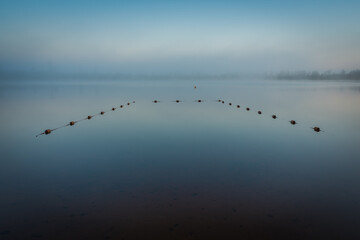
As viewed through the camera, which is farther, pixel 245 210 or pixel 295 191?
pixel 295 191

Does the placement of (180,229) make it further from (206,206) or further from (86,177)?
(86,177)

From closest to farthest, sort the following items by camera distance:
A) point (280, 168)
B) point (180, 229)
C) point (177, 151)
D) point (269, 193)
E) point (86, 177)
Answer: point (180, 229) < point (269, 193) < point (86, 177) < point (280, 168) < point (177, 151)

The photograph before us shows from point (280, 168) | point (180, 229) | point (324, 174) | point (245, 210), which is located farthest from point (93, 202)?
point (324, 174)

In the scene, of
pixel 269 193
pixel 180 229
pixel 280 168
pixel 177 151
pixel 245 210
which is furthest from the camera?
pixel 177 151

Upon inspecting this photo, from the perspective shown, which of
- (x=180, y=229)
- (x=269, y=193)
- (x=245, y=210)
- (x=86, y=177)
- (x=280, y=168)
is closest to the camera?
(x=180, y=229)

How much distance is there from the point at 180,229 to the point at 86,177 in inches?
74.0

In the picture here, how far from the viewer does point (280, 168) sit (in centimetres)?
416

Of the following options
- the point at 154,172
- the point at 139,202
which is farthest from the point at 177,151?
the point at 139,202

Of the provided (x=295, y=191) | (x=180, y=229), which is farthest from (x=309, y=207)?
(x=180, y=229)

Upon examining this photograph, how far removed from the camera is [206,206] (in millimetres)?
2848

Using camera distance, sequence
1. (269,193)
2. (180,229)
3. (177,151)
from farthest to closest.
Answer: (177,151), (269,193), (180,229)

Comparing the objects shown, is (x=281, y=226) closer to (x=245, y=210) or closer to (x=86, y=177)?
(x=245, y=210)

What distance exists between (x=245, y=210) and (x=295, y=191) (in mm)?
886

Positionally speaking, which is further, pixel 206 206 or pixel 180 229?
pixel 206 206
